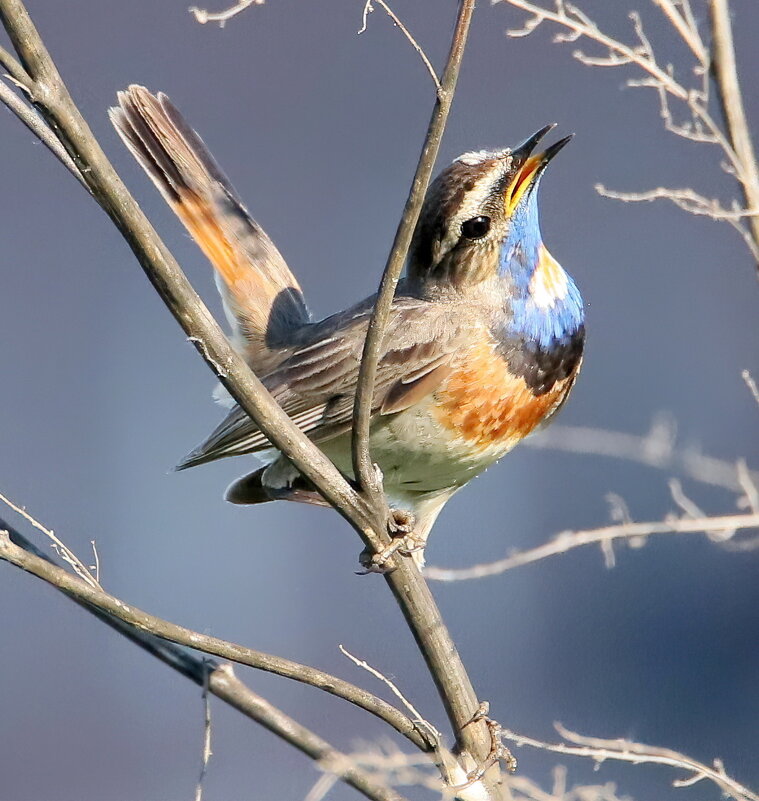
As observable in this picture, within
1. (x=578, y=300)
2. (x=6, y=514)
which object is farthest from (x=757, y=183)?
(x=6, y=514)

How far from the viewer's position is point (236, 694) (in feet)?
7.12

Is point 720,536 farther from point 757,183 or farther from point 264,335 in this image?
point 264,335

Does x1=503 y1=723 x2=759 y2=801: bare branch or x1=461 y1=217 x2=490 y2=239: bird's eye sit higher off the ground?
x1=461 y1=217 x2=490 y2=239: bird's eye

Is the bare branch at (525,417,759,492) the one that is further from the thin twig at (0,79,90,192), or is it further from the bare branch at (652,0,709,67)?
the thin twig at (0,79,90,192)

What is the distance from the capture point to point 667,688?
4777 mm

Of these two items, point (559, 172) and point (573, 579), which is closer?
point (573, 579)

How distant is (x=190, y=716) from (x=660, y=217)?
115 inches

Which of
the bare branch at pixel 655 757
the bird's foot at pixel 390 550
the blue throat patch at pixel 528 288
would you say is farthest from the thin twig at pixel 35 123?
the blue throat patch at pixel 528 288

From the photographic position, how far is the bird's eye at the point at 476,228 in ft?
10.5

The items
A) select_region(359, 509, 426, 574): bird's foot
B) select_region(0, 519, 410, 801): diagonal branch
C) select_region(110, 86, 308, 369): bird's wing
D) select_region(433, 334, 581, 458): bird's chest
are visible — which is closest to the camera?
select_region(0, 519, 410, 801): diagonal branch

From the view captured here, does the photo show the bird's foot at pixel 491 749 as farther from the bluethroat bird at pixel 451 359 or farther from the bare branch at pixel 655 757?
the bluethroat bird at pixel 451 359

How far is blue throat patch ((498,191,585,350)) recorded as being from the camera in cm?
321

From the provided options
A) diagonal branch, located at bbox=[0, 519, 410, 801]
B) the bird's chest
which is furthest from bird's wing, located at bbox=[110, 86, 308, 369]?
diagonal branch, located at bbox=[0, 519, 410, 801]

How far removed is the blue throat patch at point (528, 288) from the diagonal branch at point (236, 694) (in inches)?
53.2
